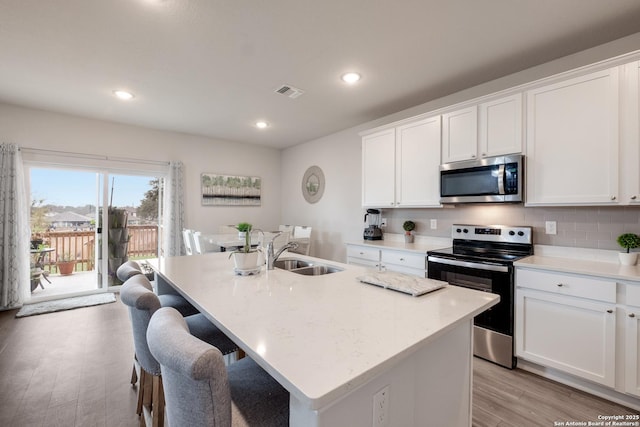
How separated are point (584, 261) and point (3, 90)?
5977 mm

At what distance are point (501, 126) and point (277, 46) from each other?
206 centimetres

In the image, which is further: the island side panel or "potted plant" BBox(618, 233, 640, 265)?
"potted plant" BBox(618, 233, 640, 265)

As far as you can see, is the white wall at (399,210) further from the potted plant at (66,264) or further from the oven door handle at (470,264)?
the potted plant at (66,264)

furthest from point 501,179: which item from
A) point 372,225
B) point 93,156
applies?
point 93,156

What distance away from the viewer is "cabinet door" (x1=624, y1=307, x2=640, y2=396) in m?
1.77

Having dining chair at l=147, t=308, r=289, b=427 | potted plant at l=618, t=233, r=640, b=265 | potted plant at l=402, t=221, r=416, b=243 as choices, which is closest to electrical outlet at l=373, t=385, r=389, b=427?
dining chair at l=147, t=308, r=289, b=427

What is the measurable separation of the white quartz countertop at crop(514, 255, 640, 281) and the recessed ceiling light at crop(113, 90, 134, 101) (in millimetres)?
4251

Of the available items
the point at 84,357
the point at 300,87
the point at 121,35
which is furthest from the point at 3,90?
the point at 300,87

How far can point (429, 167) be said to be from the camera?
312 centimetres

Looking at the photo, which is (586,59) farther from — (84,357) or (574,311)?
(84,357)

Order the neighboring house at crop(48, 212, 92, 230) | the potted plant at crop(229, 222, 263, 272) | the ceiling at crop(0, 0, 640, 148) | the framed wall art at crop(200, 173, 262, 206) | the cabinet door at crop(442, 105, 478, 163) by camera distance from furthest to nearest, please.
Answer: the framed wall art at crop(200, 173, 262, 206), the neighboring house at crop(48, 212, 92, 230), the cabinet door at crop(442, 105, 478, 163), the ceiling at crop(0, 0, 640, 148), the potted plant at crop(229, 222, 263, 272)

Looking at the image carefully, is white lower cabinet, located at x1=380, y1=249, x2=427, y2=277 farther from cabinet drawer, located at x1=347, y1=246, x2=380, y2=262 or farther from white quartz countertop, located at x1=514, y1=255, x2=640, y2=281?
white quartz countertop, located at x1=514, y1=255, x2=640, y2=281

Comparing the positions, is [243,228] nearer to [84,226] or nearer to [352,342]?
[352,342]

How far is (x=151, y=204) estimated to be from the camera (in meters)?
4.83
